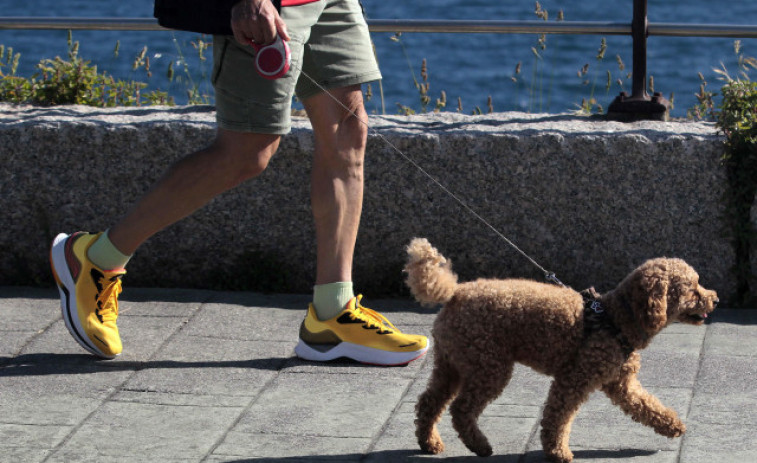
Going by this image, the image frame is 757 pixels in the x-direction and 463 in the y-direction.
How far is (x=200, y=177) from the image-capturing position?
419cm

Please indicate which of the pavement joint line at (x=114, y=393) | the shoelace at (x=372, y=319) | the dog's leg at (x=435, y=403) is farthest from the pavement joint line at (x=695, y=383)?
the pavement joint line at (x=114, y=393)

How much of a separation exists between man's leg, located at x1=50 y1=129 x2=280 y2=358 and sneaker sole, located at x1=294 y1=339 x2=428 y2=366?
71 centimetres

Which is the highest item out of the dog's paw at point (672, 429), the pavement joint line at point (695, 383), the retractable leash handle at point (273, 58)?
the retractable leash handle at point (273, 58)

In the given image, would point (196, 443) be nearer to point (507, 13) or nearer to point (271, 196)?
point (271, 196)

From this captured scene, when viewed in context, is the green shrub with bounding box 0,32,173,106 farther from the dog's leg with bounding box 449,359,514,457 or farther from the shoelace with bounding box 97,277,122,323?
the dog's leg with bounding box 449,359,514,457

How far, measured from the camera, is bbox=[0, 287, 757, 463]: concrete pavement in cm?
356

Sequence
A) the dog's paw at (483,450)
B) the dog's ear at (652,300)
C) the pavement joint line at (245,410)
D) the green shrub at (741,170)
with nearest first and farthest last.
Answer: the dog's ear at (652,300) → the dog's paw at (483,450) → the pavement joint line at (245,410) → the green shrub at (741,170)

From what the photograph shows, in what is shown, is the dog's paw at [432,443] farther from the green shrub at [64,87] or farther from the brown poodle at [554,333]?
the green shrub at [64,87]

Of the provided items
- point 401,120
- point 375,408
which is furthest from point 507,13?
point 375,408

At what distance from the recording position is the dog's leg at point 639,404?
11.5 ft

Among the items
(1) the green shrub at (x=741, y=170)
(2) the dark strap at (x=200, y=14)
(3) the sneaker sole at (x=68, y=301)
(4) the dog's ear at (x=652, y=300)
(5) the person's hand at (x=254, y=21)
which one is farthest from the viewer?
(1) the green shrub at (x=741, y=170)

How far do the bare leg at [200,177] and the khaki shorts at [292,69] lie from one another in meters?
0.08

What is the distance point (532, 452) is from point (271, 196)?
2.08 metres

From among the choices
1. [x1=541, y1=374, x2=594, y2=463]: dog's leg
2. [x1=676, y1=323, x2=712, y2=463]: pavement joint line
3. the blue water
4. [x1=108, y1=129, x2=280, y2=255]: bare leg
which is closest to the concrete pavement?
[x1=676, y1=323, x2=712, y2=463]: pavement joint line
